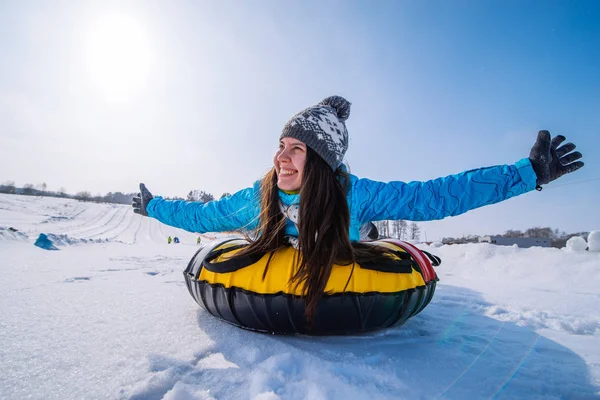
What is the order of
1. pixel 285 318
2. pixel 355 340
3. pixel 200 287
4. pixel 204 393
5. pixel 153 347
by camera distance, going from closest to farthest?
1. pixel 204 393
2. pixel 153 347
3. pixel 285 318
4. pixel 355 340
5. pixel 200 287

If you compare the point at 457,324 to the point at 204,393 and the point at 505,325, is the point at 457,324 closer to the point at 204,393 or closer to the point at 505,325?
the point at 505,325

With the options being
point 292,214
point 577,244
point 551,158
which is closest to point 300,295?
point 292,214

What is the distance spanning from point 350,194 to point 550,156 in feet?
4.06

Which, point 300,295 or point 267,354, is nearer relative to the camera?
point 267,354

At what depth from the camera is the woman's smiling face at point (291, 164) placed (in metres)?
1.79

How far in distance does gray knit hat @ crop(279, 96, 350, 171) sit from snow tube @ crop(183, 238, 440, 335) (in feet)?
2.22

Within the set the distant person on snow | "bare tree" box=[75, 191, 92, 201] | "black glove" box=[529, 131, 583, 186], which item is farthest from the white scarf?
"bare tree" box=[75, 191, 92, 201]

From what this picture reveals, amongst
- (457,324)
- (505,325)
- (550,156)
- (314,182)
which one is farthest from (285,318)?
(550,156)

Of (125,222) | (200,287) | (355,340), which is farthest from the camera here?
(125,222)

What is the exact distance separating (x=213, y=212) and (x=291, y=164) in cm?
99

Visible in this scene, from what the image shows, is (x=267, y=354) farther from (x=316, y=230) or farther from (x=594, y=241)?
(x=594, y=241)

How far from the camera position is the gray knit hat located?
1774mm

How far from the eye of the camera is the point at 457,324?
1864 mm

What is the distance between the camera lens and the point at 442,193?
1.74m
